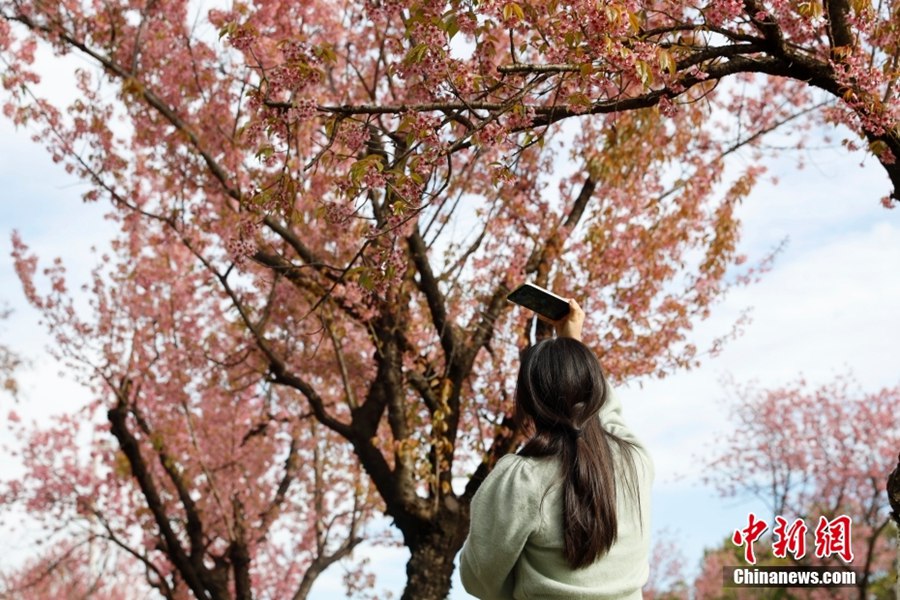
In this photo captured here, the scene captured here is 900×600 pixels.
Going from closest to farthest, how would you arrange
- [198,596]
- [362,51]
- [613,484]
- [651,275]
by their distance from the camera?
[613,484] → [651,275] → [362,51] → [198,596]

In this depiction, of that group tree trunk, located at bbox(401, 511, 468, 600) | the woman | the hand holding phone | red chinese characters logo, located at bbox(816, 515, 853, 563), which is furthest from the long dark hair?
tree trunk, located at bbox(401, 511, 468, 600)

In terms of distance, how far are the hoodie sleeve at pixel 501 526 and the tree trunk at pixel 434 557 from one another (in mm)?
5538

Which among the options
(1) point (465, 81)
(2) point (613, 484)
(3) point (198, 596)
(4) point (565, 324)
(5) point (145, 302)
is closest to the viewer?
(2) point (613, 484)

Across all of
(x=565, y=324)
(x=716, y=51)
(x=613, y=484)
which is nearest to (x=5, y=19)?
(x=716, y=51)

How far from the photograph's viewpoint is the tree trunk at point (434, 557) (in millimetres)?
7984

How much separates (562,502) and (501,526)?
0.17 m

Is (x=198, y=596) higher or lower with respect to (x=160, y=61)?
lower

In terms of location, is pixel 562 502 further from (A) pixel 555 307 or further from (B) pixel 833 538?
(B) pixel 833 538

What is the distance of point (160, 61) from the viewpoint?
28.0ft

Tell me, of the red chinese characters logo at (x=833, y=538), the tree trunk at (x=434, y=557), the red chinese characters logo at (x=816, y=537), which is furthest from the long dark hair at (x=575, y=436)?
the tree trunk at (x=434, y=557)

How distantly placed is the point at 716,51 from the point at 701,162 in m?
4.20

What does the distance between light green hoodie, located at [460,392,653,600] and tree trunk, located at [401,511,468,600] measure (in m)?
5.53

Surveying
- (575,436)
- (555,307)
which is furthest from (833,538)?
(575,436)

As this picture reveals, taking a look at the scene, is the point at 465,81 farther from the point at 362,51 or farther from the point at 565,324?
the point at 362,51
